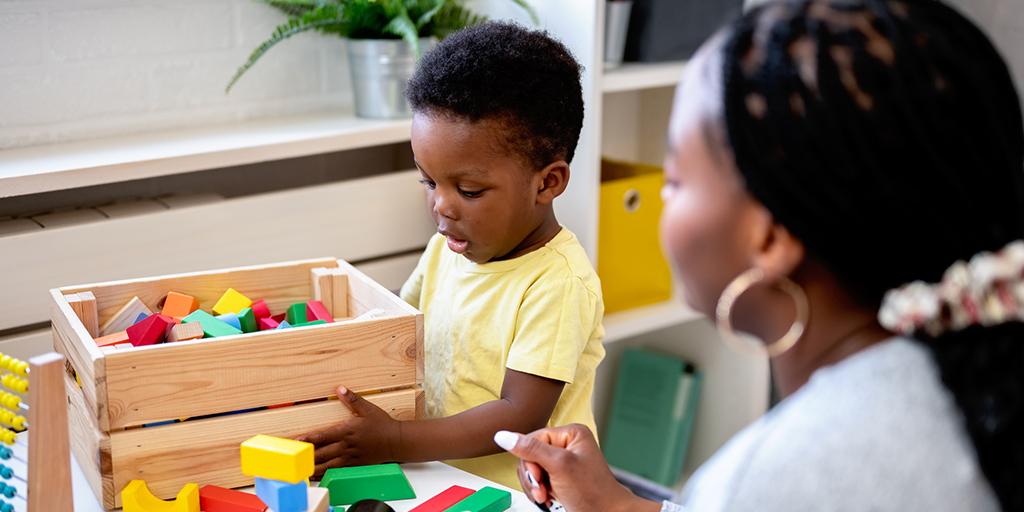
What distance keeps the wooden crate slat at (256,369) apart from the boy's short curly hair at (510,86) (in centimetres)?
28

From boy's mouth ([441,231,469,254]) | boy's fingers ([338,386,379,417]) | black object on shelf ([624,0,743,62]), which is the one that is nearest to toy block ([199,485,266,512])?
boy's fingers ([338,386,379,417])

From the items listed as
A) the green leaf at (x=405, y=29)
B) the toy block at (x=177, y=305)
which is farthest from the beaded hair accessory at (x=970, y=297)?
the green leaf at (x=405, y=29)

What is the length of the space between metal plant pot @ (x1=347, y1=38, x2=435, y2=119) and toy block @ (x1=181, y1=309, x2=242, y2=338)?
63 cm

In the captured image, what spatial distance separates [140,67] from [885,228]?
1.39 m

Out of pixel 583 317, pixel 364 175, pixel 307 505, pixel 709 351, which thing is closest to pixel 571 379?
pixel 583 317

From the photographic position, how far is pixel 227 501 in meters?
→ 1.03

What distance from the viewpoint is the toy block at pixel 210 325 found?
3.77 feet

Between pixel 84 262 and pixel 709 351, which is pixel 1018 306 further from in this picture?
pixel 709 351

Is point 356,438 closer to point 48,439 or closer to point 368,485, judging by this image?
point 368,485

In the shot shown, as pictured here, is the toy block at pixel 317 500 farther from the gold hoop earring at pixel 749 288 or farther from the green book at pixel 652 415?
the green book at pixel 652 415

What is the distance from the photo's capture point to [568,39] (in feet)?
5.83

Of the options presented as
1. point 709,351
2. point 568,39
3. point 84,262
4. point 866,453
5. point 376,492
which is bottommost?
point 709,351

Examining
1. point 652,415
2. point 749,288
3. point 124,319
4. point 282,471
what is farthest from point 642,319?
point 749,288

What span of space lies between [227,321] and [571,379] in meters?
0.41
